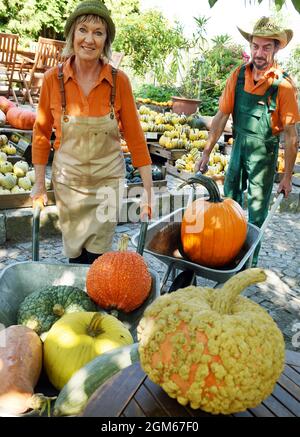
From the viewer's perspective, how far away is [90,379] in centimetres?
128

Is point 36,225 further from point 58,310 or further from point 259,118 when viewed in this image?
point 259,118

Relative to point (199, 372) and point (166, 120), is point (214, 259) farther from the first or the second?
point (166, 120)

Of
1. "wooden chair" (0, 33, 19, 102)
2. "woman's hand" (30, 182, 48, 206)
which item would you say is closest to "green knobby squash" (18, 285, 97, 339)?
"woman's hand" (30, 182, 48, 206)

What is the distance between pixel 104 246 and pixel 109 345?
51.2 inches

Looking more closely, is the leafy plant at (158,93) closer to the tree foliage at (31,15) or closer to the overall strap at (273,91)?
the tree foliage at (31,15)

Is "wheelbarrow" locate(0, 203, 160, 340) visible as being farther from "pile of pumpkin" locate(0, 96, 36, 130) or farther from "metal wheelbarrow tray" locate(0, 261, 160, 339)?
"pile of pumpkin" locate(0, 96, 36, 130)

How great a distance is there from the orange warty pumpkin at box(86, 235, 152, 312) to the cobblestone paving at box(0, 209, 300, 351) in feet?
5.19

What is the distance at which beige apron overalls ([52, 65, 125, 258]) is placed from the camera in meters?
2.54

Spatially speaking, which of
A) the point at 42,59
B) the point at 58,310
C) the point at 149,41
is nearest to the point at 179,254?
the point at 58,310

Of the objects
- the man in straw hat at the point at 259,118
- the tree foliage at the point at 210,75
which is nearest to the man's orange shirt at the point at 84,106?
the man in straw hat at the point at 259,118

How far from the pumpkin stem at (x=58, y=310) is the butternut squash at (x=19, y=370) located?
24 centimetres

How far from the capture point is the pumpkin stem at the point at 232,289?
1110 mm

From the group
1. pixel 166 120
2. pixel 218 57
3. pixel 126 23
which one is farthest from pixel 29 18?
pixel 166 120

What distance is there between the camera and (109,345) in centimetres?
160
